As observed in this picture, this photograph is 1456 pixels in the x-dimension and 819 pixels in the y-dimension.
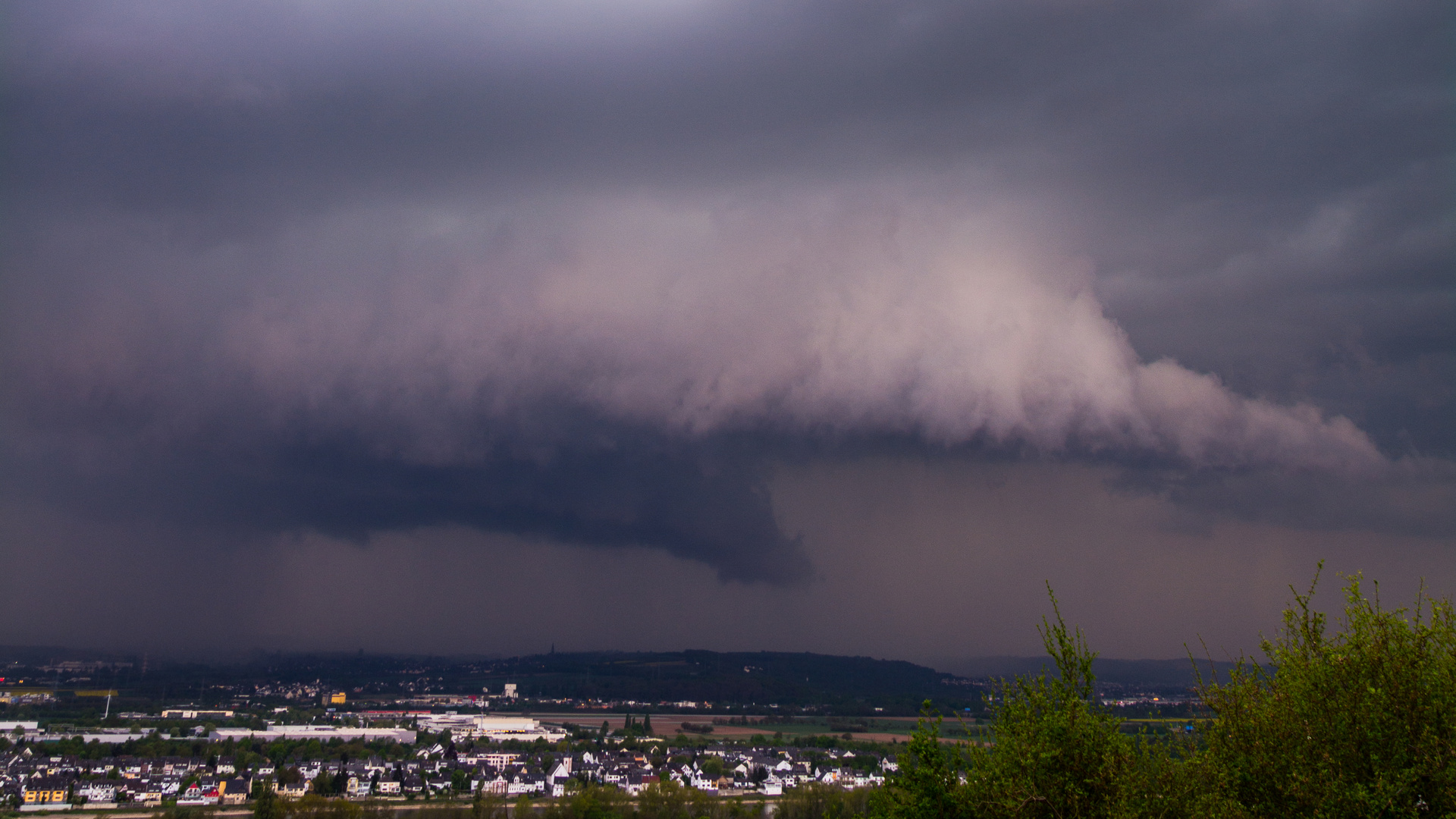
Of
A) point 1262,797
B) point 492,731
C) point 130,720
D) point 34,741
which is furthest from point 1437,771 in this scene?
point 130,720

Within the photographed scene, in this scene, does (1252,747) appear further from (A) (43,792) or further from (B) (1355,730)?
(A) (43,792)

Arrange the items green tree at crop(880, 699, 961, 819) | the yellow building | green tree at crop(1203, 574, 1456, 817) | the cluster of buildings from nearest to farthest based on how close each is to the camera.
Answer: green tree at crop(1203, 574, 1456, 817), green tree at crop(880, 699, 961, 819), the yellow building, the cluster of buildings

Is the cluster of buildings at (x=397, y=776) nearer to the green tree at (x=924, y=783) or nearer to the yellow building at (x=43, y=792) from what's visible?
the yellow building at (x=43, y=792)

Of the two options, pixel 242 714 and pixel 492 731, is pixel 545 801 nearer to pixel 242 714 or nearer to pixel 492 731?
pixel 492 731

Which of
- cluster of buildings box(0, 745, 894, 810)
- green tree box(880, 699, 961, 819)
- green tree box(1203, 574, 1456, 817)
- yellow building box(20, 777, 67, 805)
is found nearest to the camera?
green tree box(1203, 574, 1456, 817)

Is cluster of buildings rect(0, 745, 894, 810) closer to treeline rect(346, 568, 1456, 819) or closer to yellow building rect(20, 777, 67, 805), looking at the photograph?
yellow building rect(20, 777, 67, 805)

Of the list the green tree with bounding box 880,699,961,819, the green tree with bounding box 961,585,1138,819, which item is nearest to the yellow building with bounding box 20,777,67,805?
the green tree with bounding box 880,699,961,819
